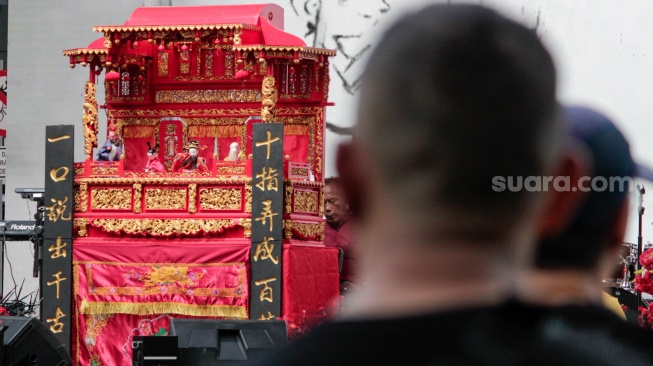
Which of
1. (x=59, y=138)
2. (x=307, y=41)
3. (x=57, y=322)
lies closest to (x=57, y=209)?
(x=59, y=138)

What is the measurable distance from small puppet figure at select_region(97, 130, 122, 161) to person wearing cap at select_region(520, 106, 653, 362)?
1209 centimetres

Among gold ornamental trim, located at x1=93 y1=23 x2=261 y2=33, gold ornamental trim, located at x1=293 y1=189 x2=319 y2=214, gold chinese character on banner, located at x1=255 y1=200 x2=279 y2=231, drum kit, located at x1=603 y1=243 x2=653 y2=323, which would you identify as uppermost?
gold ornamental trim, located at x1=93 y1=23 x2=261 y2=33

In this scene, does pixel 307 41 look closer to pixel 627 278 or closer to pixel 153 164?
pixel 153 164

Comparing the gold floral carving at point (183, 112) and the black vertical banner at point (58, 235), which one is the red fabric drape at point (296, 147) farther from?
the black vertical banner at point (58, 235)

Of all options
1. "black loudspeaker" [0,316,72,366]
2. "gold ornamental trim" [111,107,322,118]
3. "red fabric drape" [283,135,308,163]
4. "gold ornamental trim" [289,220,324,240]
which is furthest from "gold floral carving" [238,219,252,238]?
"black loudspeaker" [0,316,72,366]

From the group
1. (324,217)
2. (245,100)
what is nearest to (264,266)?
(324,217)

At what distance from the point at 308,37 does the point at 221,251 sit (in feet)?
13.8

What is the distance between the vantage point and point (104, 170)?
1355cm

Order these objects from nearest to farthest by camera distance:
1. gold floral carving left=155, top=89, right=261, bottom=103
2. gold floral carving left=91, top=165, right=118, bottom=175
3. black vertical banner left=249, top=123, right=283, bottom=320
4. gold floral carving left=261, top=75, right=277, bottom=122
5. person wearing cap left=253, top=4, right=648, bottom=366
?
1. person wearing cap left=253, top=4, right=648, bottom=366
2. black vertical banner left=249, top=123, right=283, bottom=320
3. gold floral carving left=261, top=75, right=277, bottom=122
4. gold floral carving left=91, top=165, right=118, bottom=175
5. gold floral carving left=155, top=89, right=261, bottom=103

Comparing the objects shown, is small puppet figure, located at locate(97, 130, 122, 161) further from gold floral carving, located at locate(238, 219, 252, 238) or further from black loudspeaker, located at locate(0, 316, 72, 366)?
black loudspeaker, located at locate(0, 316, 72, 366)

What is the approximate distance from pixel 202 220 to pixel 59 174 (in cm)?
174

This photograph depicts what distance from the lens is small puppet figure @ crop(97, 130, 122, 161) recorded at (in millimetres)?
13844

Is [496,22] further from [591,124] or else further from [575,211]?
[591,124]

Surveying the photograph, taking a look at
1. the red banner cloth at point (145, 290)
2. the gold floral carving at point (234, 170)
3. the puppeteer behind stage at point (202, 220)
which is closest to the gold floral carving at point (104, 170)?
the puppeteer behind stage at point (202, 220)
